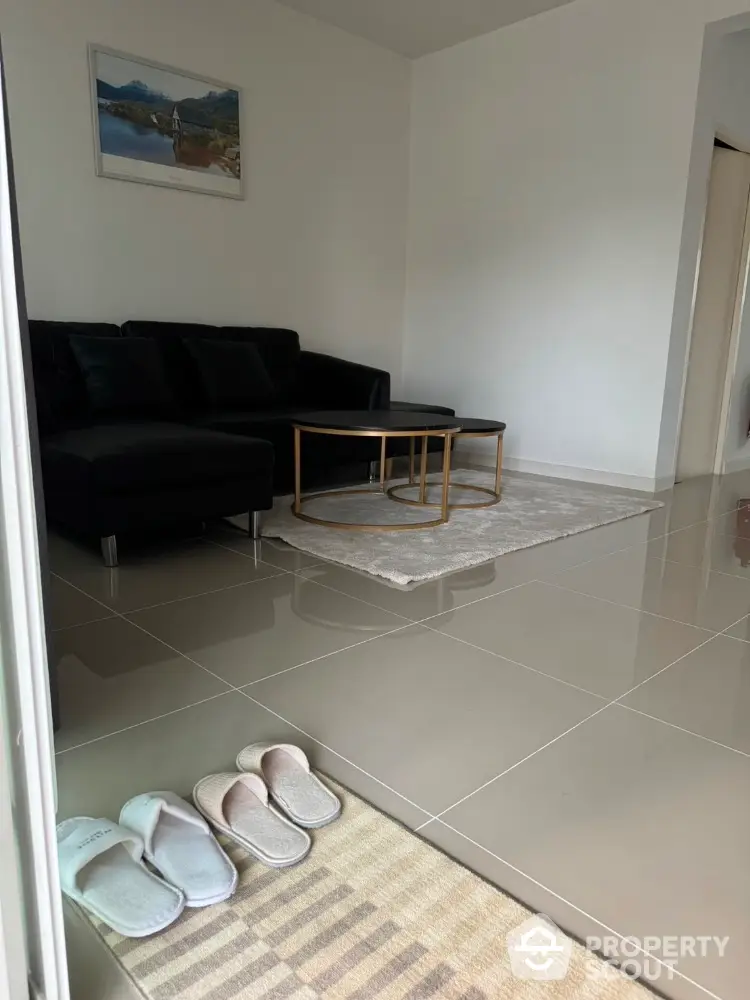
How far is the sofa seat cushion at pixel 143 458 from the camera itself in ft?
7.65

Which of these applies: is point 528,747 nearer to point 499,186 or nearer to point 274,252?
point 274,252

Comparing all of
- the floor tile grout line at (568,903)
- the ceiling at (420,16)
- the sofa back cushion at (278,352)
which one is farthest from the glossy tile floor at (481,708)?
the ceiling at (420,16)

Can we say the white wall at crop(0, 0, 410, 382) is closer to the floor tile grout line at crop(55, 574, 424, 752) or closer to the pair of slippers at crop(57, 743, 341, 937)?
the floor tile grout line at crop(55, 574, 424, 752)

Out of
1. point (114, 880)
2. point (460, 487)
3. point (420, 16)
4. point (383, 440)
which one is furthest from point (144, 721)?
point (420, 16)

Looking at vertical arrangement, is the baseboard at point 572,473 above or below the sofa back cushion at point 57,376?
below

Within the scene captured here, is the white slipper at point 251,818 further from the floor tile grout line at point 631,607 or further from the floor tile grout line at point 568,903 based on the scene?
the floor tile grout line at point 631,607

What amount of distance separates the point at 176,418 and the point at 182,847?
8.36 ft

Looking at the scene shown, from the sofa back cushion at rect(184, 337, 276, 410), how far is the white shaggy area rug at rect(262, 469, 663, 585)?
61 centimetres

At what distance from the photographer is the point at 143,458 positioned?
239cm

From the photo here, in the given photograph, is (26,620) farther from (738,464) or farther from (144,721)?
(738,464)

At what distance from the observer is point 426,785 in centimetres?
132

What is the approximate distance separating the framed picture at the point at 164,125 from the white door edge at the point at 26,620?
11.1ft

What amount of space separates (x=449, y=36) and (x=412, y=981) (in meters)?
5.29

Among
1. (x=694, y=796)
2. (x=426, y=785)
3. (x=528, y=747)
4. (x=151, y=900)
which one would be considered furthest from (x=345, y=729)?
(x=694, y=796)
